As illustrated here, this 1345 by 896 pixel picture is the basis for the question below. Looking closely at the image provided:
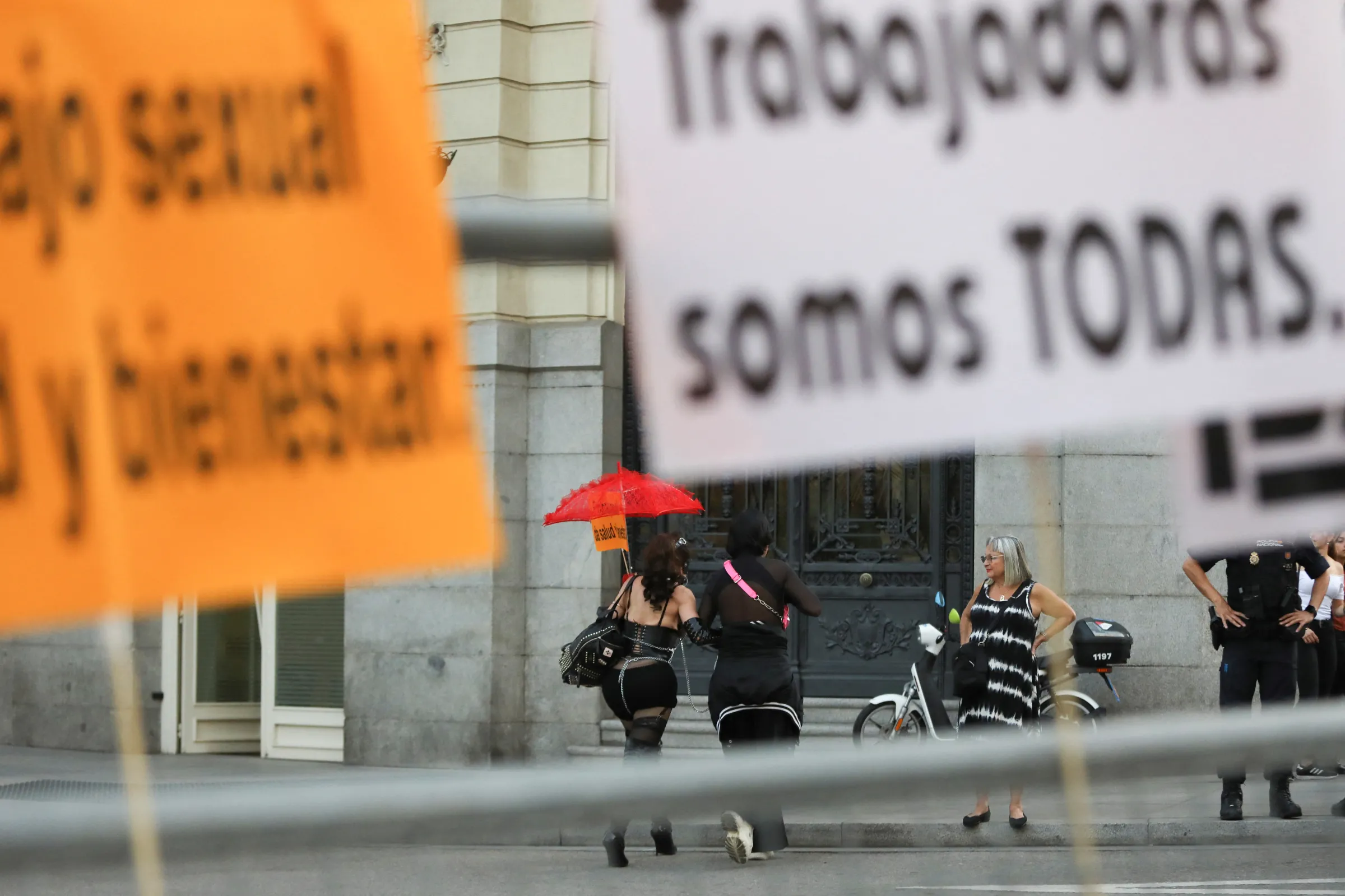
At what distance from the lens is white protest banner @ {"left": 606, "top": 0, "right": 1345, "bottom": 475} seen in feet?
5.68

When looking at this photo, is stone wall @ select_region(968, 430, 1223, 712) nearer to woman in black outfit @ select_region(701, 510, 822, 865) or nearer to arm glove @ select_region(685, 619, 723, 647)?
woman in black outfit @ select_region(701, 510, 822, 865)

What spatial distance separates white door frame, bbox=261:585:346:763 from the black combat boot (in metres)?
13.4

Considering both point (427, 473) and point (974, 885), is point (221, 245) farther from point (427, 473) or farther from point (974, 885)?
point (974, 885)

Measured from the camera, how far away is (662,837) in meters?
2.09

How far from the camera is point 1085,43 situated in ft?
6.06

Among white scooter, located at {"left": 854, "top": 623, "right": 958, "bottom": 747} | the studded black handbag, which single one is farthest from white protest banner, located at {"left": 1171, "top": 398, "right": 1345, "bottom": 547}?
white scooter, located at {"left": 854, "top": 623, "right": 958, "bottom": 747}

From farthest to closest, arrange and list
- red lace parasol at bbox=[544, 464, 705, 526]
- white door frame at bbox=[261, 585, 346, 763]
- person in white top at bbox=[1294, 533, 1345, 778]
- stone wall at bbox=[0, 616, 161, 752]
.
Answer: stone wall at bbox=[0, 616, 161, 752], white door frame at bbox=[261, 585, 346, 763], red lace parasol at bbox=[544, 464, 705, 526], person in white top at bbox=[1294, 533, 1345, 778]

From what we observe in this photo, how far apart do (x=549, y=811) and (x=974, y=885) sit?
89 cm

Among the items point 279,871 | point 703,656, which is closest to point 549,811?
point 279,871

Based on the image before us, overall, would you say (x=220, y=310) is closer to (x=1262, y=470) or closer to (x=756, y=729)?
(x=1262, y=470)

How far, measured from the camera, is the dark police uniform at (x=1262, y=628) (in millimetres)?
9461

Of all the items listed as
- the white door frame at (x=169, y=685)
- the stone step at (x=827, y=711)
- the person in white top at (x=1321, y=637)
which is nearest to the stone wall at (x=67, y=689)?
the white door frame at (x=169, y=685)

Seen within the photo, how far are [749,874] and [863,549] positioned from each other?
1221cm

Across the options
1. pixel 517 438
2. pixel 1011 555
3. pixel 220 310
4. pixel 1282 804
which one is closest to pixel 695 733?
pixel 517 438
